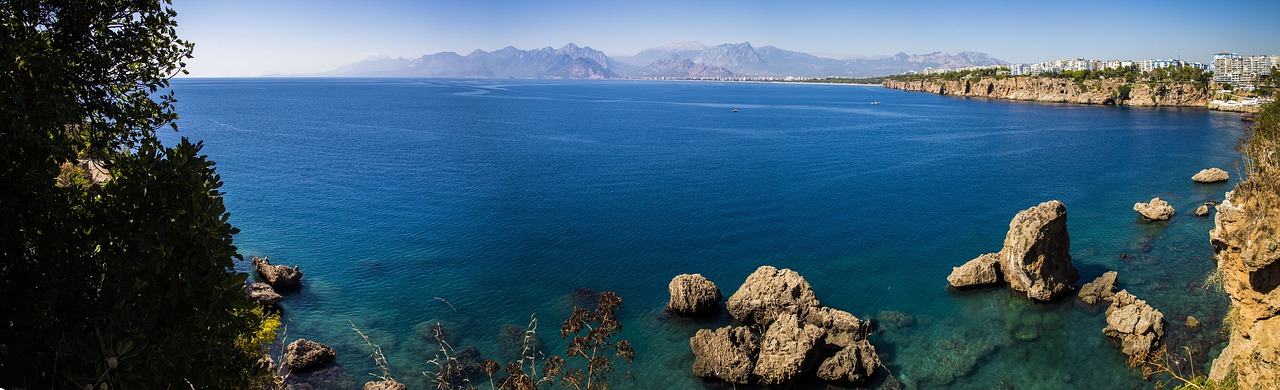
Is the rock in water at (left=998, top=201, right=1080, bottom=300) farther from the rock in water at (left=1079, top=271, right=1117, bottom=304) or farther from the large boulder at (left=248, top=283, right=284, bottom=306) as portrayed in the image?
the large boulder at (left=248, top=283, right=284, bottom=306)

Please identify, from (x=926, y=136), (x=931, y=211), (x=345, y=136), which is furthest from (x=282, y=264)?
(x=926, y=136)

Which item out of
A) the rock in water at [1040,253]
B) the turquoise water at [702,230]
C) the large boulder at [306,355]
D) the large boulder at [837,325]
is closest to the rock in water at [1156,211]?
the turquoise water at [702,230]

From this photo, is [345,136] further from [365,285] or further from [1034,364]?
[1034,364]

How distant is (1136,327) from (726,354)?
1999 centimetres

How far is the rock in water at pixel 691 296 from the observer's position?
114 ft

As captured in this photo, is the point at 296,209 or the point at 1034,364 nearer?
the point at 1034,364

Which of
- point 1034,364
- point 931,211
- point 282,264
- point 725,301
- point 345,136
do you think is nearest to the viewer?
point 1034,364

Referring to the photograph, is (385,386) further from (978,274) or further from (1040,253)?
(1040,253)

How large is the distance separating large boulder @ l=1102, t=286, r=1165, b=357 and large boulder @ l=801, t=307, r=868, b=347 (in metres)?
12.0

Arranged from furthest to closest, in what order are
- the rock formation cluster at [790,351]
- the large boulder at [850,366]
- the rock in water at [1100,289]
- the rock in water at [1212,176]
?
the rock in water at [1212,176], the rock in water at [1100,289], the large boulder at [850,366], the rock formation cluster at [790,351]

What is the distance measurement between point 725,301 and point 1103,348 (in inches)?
730

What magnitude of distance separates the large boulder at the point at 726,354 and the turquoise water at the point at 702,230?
876 millimetres

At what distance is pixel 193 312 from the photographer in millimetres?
12344

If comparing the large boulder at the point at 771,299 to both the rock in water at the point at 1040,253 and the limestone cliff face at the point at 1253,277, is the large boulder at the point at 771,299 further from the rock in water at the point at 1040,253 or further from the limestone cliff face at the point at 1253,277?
the limestone cliff face at the point at 1253,277
